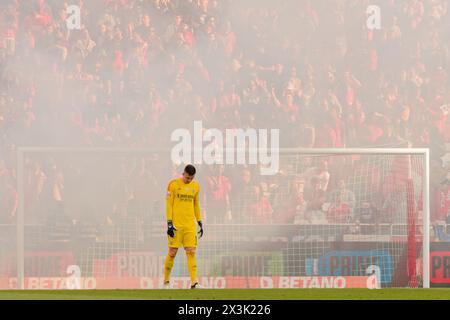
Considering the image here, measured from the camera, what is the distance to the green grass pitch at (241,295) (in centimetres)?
1017

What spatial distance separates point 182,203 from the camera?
39.9ft

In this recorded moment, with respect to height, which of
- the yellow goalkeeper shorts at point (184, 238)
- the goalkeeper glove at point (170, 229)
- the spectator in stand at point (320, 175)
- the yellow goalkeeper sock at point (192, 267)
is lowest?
the yellow goalkeeper sock at point (192, 267)

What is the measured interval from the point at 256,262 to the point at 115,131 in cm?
406

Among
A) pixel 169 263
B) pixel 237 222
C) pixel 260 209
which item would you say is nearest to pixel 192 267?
pixel 169 263

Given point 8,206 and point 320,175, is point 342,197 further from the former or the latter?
point 8,206

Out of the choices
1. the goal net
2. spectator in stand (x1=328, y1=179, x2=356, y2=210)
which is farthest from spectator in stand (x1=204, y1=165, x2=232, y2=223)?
spectator in stand (x1=328, y1=179, x2=356, y2=210)

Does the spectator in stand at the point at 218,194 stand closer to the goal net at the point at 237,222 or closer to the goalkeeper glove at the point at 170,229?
the goal net at the point at 237,222

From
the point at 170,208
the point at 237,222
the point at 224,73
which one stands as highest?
the point at 224,73

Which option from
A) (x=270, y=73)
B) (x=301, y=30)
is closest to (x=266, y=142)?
(x=270, y=73)

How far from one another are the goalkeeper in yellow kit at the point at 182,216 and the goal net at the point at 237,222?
110 inches

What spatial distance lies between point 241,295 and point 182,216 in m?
1.86

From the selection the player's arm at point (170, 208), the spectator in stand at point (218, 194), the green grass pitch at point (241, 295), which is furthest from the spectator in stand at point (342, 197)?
the green grass pitch at point (241, 295)

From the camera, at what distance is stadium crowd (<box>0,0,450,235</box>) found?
18719 millimetres
